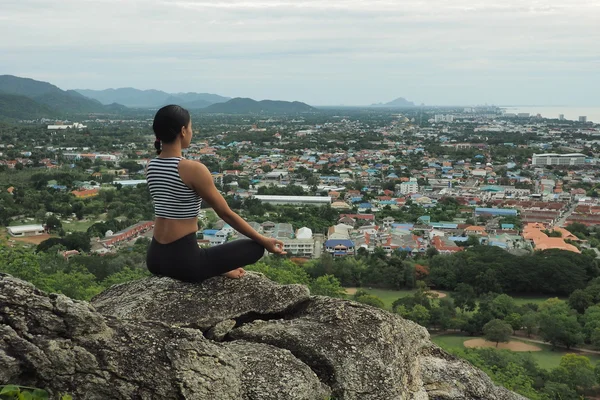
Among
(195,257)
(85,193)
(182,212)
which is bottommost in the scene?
(85,193)


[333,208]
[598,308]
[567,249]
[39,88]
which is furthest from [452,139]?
[39,88]

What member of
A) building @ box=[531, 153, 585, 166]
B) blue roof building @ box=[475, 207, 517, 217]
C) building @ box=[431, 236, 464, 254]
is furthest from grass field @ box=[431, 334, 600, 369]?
building @ box=[531, 153, 585, 166]

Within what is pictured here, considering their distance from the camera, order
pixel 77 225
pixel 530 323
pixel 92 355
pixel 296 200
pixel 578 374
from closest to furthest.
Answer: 1. pixel 92 355
2. pixel 578 374
3. pixel 530 323
4. pixel 77 225
5. pixel 296 200

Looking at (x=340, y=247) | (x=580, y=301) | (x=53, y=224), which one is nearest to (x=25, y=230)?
(x=53, y=224)

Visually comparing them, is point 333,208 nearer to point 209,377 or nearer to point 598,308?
point 598,308

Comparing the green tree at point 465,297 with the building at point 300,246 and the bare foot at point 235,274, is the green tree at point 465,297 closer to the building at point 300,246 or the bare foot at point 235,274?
the building at point 300,246

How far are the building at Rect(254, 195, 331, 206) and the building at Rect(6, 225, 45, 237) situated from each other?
12250 millimetres

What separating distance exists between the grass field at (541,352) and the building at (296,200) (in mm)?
18318

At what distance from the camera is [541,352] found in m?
13.6

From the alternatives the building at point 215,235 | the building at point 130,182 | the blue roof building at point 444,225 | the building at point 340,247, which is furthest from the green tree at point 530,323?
the building at point 130,182

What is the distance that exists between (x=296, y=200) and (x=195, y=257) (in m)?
29.8

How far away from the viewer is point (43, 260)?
14.0 m

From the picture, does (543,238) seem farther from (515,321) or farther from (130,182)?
(130,182)

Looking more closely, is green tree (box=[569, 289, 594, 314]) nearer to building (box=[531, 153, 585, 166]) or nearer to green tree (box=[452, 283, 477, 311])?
green tree (box=[452, 283, 477, 311])
